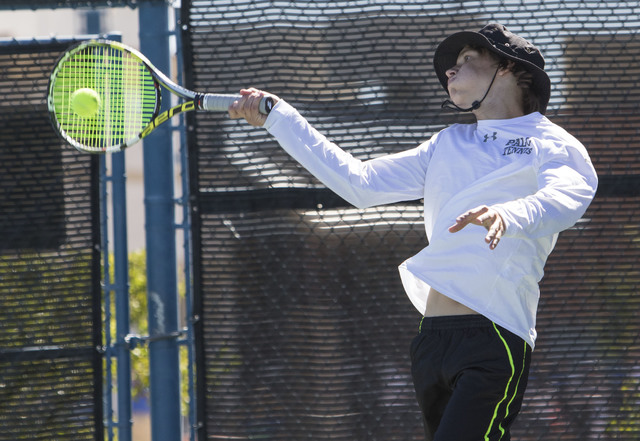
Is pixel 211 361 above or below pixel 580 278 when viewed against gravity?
below

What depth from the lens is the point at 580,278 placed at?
3383 mm

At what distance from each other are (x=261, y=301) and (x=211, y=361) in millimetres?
308

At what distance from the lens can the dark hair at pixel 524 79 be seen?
258 centimetres

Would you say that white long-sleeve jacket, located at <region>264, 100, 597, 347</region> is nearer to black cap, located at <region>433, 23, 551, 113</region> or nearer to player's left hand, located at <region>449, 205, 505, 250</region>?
black cap, located at <region>433, 23, 551, 113</region>

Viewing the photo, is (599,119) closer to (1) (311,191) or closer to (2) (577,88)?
(2) (577,88)

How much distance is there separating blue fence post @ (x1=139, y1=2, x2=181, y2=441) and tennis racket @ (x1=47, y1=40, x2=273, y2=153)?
8.7 inches

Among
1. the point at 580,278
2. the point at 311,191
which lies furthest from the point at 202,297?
the point at 580,278

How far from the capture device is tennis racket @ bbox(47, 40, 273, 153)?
3131 mm

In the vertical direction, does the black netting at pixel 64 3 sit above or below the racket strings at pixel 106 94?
above

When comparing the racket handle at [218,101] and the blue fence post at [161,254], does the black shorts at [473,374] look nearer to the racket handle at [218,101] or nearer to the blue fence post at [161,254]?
the racket handle at [218,101]

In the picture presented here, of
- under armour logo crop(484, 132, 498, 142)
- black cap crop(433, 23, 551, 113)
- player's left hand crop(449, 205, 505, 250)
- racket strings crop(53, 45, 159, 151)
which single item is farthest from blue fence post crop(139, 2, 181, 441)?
player's left hand crop(449, 205, 505, 250)

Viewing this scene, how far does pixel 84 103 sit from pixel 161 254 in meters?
0.65

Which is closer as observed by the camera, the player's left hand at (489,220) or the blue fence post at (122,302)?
the player's left hand at (489,220)

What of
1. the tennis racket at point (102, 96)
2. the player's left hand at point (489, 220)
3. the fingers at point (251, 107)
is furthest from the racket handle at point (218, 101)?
the player's left hand at point (489, 220)
